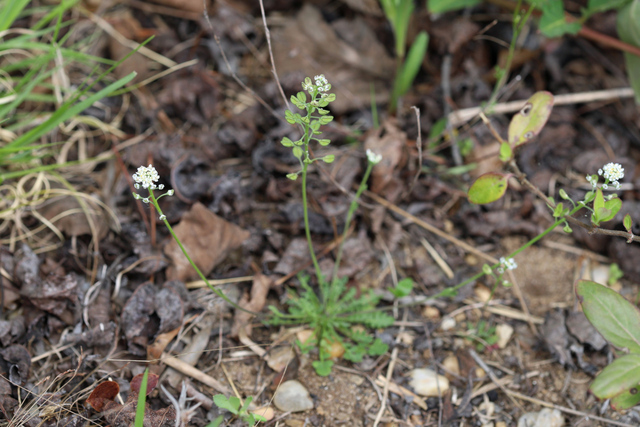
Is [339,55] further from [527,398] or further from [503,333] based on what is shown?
[527,398]

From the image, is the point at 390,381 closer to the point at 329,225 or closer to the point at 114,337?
the point at 329,225

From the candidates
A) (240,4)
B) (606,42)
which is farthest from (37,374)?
(606,42)

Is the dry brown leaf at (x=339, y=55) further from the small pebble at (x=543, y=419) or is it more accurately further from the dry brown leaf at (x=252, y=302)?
the small pebble at (x=543, y=419)

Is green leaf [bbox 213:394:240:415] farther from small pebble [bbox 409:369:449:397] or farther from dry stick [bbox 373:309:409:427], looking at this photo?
small pebble [bbox 409:369:449:397]

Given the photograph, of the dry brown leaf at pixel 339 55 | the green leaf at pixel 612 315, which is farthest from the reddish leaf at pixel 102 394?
the dry brown leaf at pixel 339 55

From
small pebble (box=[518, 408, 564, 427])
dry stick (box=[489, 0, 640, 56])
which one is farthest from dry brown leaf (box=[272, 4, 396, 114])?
small pebble (box=[518, 408, 564, 427])

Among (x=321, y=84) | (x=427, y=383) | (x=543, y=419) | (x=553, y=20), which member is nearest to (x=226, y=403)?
(x=427, y=383)
